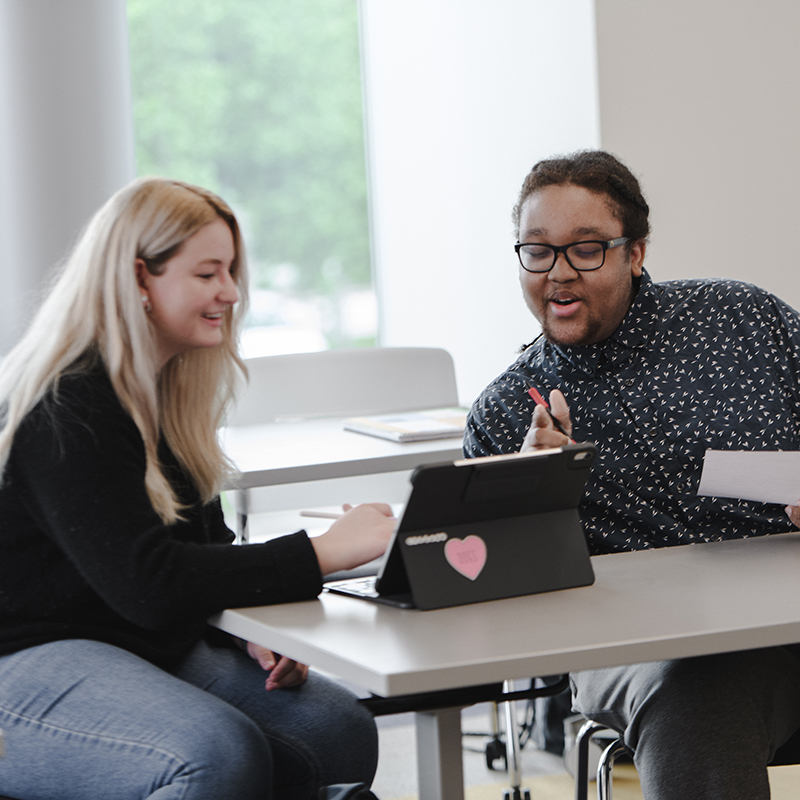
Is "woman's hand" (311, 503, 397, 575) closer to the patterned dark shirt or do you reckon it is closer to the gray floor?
the patterned dark shirt

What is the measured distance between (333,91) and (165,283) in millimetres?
3707

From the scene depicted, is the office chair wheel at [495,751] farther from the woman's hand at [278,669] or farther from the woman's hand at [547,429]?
the woman's hand at [547,429]

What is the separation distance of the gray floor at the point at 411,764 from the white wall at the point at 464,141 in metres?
1.37

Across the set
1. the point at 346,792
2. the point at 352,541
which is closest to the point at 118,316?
the point at 352,541

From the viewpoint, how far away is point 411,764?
2740mm

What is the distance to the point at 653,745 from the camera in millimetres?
1347

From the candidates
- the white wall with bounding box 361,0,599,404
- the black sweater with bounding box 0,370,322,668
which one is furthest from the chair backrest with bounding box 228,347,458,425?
the black sweater with bounding box 0,370,322,668

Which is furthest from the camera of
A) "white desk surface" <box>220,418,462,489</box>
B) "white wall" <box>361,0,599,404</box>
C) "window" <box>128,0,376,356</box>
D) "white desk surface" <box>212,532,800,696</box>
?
"window" <box>128,0,376,356</box>

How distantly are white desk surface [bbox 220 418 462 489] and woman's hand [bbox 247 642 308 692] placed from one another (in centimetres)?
42

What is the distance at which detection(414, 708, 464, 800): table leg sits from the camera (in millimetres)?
1174

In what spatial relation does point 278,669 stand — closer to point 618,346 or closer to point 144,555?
point 144,555

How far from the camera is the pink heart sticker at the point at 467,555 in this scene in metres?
1.19

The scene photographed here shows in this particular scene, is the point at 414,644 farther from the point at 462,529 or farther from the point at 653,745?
the point at 653,745

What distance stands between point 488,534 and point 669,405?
2.21ft
